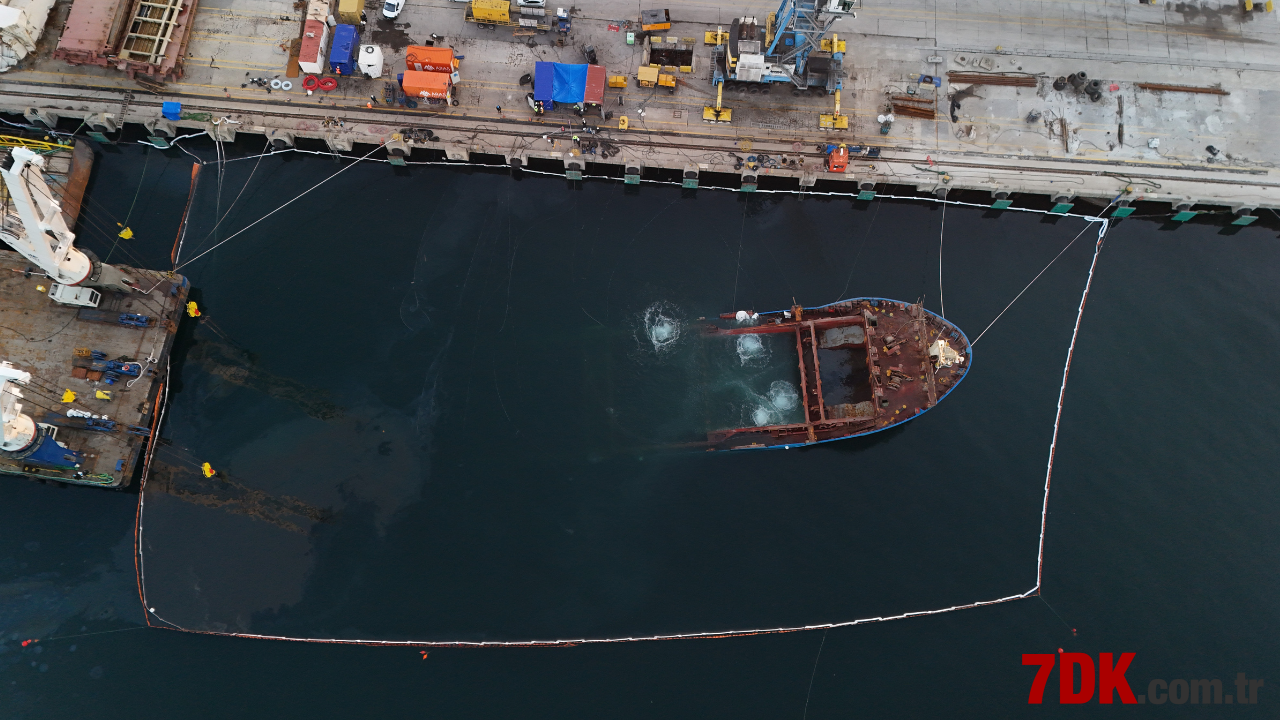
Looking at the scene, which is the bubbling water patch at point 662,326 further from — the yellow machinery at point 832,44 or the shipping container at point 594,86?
the yellow machinery at point 832,44

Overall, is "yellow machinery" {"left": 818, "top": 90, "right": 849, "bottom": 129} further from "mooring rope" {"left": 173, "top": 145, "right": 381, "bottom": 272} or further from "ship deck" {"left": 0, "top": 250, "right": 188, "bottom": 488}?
"ship deck" {"left": 0, "top": 250, "right": 188, "bottom": 488}

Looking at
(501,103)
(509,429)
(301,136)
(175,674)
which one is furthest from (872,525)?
(301,136)

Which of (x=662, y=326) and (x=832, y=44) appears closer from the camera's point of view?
(x=662, y=326)

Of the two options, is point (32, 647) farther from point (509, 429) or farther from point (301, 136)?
point (301, 136)

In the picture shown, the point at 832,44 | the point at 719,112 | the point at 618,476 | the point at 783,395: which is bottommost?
the point at 618,476

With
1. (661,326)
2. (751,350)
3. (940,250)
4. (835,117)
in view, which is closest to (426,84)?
(661,326)

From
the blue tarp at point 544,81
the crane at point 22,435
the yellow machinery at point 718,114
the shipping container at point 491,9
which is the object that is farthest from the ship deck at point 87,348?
the yellow machinery at point 718,114

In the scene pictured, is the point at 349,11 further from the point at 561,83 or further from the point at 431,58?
the point at 561,83

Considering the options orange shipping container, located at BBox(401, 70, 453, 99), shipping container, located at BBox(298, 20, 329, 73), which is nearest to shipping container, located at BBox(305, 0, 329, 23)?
shipping container, located at BBox(298, 20, 329, 73)
